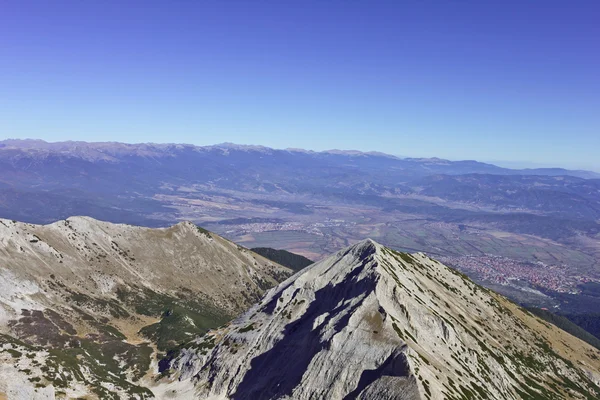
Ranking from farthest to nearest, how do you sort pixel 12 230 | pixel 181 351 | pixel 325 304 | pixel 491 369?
pixel 12 230
pixel 181 351
pixel 325 304
pixel 491 369

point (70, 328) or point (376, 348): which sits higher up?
point (376, 348)

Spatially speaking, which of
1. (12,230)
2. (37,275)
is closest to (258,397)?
(37,275)

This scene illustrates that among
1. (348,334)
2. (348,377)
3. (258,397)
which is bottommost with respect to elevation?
(258,397)

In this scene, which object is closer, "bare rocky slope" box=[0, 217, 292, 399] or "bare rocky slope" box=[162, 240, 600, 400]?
"bare rocky slope" box=[162, 240, 600, 400]

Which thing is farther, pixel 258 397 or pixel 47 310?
pixel 47 310

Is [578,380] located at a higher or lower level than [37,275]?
lower

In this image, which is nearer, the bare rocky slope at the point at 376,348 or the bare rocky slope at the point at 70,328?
the bare rocky slope at the point at 376,348

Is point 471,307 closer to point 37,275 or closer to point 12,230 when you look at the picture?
point 37,275

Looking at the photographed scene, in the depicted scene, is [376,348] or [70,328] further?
[70,328]
